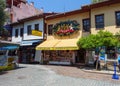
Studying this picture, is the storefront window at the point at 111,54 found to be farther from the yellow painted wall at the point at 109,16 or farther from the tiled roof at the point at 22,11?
the tiled roof at the point at 22,11

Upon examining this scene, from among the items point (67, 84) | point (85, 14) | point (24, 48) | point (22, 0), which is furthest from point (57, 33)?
point (22, 0)

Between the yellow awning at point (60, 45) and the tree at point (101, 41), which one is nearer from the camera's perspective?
the tree at point (101, 41)

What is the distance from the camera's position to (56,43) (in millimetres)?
25734

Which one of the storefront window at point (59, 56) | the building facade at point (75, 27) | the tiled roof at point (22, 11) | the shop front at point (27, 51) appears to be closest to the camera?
the building facade at point (75, 27)

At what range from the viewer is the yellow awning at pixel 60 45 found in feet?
76.0

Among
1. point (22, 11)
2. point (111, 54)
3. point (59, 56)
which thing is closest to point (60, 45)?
point (59, 56)

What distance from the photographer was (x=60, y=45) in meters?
24.6

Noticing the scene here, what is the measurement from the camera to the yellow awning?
2317cm

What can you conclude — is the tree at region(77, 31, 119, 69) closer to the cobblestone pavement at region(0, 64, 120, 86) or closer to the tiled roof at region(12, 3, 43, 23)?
the cobblestone pavement at region(0, 64, 120, 86)

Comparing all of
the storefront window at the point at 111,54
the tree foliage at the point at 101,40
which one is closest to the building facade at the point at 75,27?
the storefront window at the point at 111,54

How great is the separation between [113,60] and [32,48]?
1433cm

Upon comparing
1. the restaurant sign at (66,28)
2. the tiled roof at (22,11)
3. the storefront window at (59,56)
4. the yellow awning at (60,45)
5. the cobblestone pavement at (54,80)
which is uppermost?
the tiled roof at (22,11)

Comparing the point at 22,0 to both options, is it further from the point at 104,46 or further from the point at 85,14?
the point at 104,46

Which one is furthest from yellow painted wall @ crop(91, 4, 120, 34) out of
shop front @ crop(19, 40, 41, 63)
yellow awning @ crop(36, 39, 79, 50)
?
shop front @ crop(19, 40, 41, 63)
